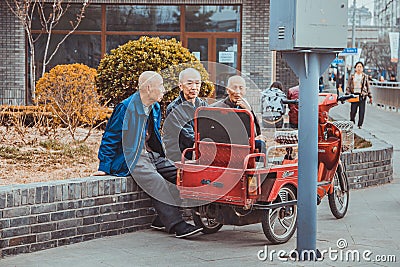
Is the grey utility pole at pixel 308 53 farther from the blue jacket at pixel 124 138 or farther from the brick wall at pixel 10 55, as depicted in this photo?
the brick wall at pixel 10 55

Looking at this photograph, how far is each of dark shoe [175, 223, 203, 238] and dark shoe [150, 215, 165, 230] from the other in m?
0.32

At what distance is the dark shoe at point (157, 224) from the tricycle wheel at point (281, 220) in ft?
3.94

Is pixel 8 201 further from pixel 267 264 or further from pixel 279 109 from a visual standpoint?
Answer: pixel 279 109

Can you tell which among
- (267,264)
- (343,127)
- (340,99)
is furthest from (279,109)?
(267,264)

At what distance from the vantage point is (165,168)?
784 cm

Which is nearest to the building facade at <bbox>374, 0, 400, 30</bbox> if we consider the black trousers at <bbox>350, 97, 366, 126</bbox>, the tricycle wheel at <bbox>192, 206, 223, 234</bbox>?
the black trousers at <bbox>350, 97, 366, 126</bbox>

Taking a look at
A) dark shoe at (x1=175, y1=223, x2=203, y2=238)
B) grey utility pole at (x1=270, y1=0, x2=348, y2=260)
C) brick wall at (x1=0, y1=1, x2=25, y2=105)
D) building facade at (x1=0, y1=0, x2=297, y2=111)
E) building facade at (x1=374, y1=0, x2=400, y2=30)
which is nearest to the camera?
grey utility pole at (x1=270, y1=0, x2=348, y2=260)

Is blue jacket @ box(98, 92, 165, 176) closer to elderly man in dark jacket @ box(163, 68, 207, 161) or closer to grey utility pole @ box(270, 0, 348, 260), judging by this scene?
elderly man in dark jacket @ box(163, 68, 207, 161)

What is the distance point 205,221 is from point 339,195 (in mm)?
1776

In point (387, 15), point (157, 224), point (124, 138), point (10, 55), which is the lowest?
point (157, 224)

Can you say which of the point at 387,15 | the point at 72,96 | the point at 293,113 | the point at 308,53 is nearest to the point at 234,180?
the point at 308,53

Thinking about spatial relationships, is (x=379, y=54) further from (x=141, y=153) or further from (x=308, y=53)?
(x=308, y=53)

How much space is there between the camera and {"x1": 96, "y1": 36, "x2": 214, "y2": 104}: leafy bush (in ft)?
36.8

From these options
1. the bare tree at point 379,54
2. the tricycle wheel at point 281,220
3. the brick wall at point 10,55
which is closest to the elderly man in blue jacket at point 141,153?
the tricycle wheel at point 281,220
